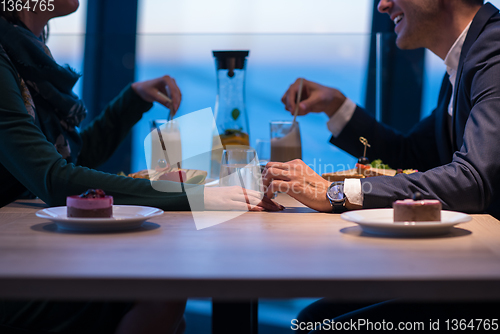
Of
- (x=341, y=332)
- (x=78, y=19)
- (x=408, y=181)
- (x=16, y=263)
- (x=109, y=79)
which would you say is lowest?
(x=341, y=332)

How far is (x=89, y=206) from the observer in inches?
37.1

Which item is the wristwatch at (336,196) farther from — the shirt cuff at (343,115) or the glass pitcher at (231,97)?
the shirt cuff at (343,115)

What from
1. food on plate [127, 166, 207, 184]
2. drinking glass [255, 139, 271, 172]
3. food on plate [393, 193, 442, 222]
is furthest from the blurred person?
drinking glass [255, 139, 271, 172]

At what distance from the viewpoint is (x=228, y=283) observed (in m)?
0.64

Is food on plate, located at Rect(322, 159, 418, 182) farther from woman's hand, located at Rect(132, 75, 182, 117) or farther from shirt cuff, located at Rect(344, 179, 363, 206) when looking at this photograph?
woman's hand, located at Rect(132, 75, 182, 117)

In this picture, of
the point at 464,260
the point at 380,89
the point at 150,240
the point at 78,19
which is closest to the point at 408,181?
the point at 464,260

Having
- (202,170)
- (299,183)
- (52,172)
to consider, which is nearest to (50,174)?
(52,172)

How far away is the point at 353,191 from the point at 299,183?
0.44 feet

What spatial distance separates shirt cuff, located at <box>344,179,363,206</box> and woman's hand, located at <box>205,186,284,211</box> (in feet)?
0.60

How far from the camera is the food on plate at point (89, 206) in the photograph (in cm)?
94

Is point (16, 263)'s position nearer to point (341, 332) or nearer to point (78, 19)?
point (341, 332)

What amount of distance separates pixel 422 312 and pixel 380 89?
1.95m

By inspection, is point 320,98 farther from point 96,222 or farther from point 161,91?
point 96,222

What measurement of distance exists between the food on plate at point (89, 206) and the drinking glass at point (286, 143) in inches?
32.1
